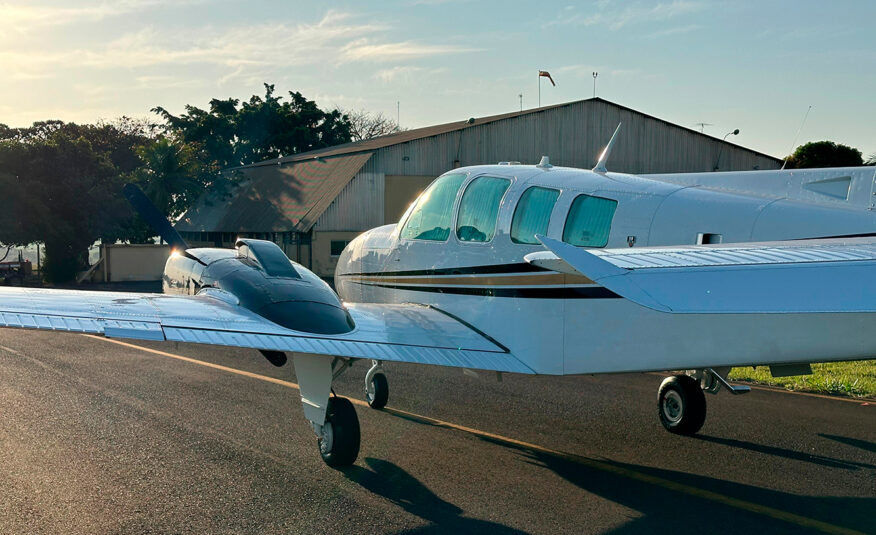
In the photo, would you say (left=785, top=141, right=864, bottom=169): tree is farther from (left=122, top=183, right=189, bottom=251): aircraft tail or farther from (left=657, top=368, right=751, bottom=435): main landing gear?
(left=122, top=183, right=189, bottom=251): aircraft tail

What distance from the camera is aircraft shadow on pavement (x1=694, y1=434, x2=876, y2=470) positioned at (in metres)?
7.30

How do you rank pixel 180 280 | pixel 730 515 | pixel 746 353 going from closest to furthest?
pixel 746 353 < pixel 730 515 < pixel 180 280

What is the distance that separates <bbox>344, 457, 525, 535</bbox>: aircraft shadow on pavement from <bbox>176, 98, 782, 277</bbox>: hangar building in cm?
2962

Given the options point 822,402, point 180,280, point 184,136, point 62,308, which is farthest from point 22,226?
point 822,402

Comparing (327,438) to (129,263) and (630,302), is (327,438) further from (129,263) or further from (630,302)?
(129,263)

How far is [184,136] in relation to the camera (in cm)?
5438

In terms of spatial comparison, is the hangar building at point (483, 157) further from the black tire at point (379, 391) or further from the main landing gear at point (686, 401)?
the main landing gear at point (686, 401)

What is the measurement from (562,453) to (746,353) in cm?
284

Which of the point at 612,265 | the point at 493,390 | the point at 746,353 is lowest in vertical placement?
the point at 493,390

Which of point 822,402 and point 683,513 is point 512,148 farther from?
point 683,513

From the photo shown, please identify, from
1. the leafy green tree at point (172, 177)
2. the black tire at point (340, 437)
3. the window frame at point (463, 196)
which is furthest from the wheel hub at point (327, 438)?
the leafy green tree at point (172, 177)

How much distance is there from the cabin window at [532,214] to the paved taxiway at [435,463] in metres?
2.25

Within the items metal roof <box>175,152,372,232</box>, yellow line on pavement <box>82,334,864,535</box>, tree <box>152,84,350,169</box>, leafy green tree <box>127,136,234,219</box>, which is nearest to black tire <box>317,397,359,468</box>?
yellow line on pavement <box>82,334,864,535</box>

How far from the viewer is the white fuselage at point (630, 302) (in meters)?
5.48
